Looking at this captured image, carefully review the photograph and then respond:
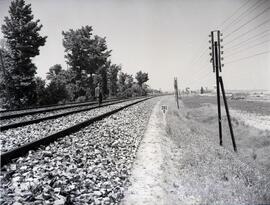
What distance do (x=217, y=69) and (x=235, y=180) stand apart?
12.3 meters

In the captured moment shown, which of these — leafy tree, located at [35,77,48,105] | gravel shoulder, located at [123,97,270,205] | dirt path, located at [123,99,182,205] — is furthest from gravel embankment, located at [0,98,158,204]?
leafy tree, located at [35,77,48,105]

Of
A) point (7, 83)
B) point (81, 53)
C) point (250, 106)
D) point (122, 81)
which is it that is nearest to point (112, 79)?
point (122, 81)

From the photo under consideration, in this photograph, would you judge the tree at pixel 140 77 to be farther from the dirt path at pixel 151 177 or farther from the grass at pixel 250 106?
the dirt path at pixel 151 177

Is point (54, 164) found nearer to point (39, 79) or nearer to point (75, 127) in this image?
point (75, 127)

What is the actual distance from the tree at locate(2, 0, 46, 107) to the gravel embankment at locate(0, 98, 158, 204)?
27.8 m

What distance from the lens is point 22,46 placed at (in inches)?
1390

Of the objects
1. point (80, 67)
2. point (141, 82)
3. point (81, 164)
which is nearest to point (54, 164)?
point (81, 164)

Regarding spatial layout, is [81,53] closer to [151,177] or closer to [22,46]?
[22,46]

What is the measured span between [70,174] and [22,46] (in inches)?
1313

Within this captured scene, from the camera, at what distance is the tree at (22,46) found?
3431 centimetres

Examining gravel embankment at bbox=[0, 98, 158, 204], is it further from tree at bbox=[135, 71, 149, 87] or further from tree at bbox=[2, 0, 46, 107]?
tree at bbox=[135, 71, 149, 87]

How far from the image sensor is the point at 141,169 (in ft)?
25.9

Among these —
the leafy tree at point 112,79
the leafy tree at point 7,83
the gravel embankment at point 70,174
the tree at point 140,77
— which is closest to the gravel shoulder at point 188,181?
the gravel embankment at point 70,174

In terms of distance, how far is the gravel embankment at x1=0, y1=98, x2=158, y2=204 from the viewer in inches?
198
